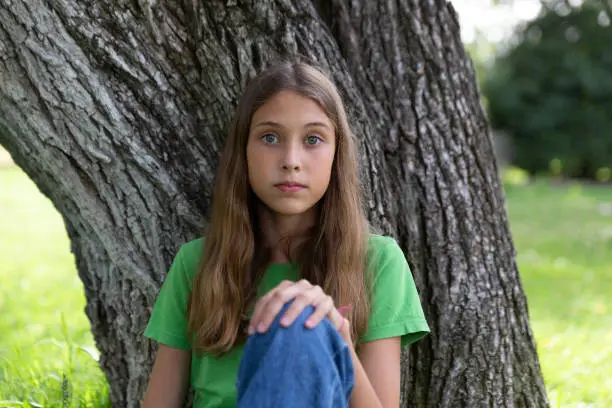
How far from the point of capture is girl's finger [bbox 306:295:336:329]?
182 cm

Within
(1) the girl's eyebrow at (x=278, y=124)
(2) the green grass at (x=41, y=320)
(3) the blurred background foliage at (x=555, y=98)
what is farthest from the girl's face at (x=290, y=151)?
(3) the blurred background foliage at (x=555, y=98)

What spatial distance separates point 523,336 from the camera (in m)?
2.88

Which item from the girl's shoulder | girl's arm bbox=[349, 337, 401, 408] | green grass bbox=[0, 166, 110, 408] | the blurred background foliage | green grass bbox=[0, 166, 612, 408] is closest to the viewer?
girl's arm bbox=[349, 337, 401, 408]

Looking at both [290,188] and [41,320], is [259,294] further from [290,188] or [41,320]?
[41,320]

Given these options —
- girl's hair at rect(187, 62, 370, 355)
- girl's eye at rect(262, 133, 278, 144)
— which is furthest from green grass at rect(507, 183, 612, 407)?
girl's eye at rect(262, 133, 278, 144)

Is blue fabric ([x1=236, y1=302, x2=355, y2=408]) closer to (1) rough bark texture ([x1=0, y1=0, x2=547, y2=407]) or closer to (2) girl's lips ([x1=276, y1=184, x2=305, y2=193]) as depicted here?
(2) girl's lips ([x1=276, y1=184, x2=305, y2=193])

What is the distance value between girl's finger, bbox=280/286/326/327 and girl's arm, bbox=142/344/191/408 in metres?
0.67

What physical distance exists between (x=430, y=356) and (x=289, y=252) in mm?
765

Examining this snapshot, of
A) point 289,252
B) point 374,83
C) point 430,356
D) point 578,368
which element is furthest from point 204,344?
point 578,368

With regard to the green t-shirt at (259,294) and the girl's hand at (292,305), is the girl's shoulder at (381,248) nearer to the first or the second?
the green t-shirt at (259,294)

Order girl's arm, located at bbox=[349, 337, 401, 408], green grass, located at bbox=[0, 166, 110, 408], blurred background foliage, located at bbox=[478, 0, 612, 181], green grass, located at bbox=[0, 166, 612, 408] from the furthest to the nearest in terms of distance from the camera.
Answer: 1. blurred background foliage, located at bbox=[478, 0, 612, 181]
2. green grass, located at bbox=[0, 166, 612, 408]
3. green grass, located at bbox=[0, 166, 110, 408]
4. girl's arm, located at bbox=[349, 337, 401, 408]

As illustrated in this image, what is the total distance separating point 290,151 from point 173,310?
63 centimetres

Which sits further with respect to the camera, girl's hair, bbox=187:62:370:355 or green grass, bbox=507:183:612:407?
green grass, bbox=507:183:612:407

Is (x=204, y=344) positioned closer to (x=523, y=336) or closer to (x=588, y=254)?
(x=523, y=336)
